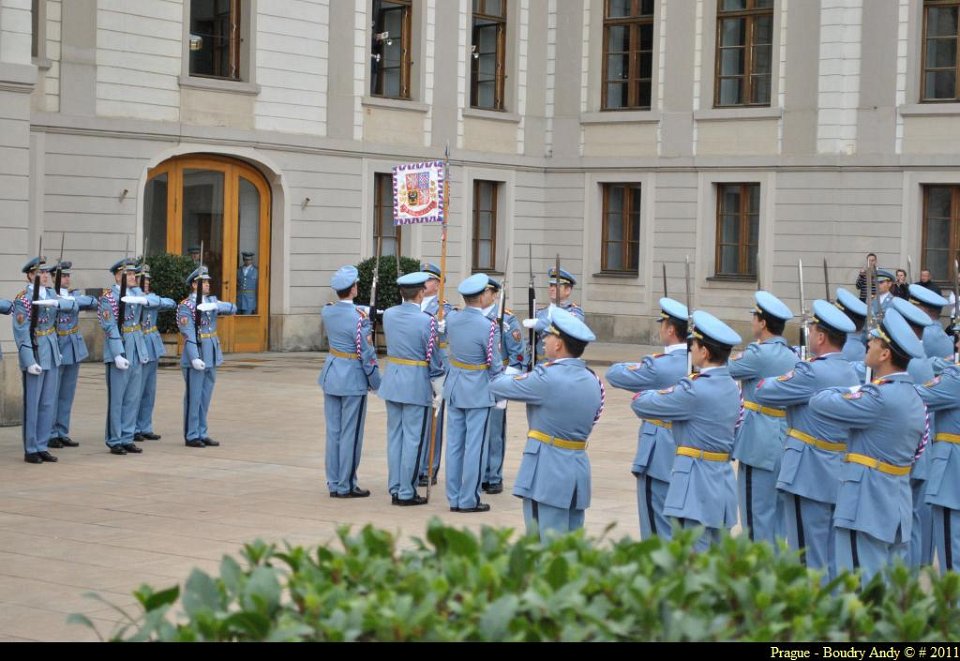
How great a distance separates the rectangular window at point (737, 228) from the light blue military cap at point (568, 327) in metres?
19.9

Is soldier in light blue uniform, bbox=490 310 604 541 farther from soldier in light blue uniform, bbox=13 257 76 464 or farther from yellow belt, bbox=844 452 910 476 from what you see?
soldier in light blue uniform, bbox=13 257 76 464

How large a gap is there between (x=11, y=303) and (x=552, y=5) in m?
17.8

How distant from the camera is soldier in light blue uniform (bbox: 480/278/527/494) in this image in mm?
12297

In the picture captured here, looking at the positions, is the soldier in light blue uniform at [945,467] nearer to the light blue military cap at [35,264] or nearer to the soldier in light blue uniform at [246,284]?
the light blue military cap at [35,264]

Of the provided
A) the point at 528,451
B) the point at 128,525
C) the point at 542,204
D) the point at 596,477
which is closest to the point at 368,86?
the point at 542,204

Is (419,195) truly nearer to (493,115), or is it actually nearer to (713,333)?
(713,333)

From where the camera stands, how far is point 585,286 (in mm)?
29625

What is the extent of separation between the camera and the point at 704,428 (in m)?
7.80

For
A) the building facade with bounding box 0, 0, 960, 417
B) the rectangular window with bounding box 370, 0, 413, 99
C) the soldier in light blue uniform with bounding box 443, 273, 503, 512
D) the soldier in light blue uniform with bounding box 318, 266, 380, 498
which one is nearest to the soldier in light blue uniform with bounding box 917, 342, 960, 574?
the soldier in light blue uniform with bounding box 443, 273, 503, 512

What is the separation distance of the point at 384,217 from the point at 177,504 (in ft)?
Answer: 53.4

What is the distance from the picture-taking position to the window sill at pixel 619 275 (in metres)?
28.9

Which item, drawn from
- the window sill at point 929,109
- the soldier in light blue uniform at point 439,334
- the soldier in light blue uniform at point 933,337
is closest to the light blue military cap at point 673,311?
the soldier in light blue uniform at point 933,337

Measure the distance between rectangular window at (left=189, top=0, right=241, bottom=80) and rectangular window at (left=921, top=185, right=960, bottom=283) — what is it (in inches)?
493

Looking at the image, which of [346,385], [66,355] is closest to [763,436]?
[346,385]
